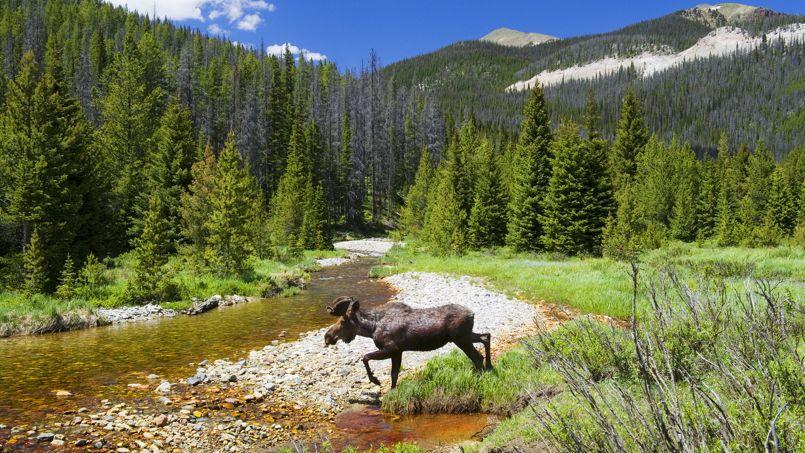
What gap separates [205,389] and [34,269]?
14.0m

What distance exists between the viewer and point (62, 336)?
15.3 meters

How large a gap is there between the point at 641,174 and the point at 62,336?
4900cm

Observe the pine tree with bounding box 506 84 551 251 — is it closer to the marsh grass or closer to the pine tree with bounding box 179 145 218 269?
the pine tree with bounding box 179 145 218 269

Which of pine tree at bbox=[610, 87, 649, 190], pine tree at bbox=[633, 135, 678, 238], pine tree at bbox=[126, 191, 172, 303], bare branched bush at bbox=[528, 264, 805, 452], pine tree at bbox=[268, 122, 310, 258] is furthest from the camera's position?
pine tree at bbox=[610, 87, 649, 190]

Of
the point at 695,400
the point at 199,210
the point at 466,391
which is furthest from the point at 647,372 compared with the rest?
the point at 199,210

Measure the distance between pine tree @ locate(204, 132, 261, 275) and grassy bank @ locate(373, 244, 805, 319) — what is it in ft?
27.3

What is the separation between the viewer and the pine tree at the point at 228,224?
2572 centimetres

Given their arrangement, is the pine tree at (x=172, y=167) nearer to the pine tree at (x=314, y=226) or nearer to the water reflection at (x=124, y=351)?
the pine tree at (x=314, y=226)

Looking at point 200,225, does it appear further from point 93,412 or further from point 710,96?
point 710,96

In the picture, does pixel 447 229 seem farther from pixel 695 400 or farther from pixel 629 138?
pixel 695 400

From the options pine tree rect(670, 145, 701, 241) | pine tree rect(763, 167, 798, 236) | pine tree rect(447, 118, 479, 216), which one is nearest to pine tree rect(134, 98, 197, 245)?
pine tree rect(447, 118, 479, 216)

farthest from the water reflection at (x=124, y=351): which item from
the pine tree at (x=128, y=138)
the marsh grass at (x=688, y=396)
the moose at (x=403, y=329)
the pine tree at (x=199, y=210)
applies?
the pine tree at (x=128, y=138)

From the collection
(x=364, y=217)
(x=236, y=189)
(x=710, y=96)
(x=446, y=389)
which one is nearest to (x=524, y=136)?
(x=236, y=189)

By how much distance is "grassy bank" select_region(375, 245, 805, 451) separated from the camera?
236 cm
